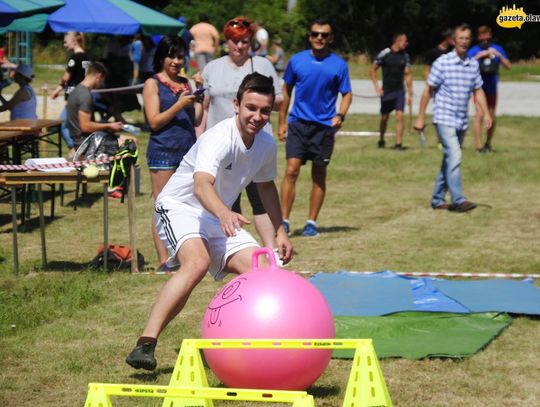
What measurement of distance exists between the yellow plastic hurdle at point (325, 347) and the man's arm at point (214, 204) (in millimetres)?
688

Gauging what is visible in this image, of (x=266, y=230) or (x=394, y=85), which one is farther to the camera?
(x=394, y=85)

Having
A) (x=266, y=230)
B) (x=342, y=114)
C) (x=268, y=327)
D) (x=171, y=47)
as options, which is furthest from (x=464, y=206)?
(x=268, y=327)

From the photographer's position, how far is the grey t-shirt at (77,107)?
41.3 feet

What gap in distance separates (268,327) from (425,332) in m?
2.26

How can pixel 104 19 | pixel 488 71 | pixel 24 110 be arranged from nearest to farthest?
pixel 24 110 → pixel 488 71 → pixel 104 19

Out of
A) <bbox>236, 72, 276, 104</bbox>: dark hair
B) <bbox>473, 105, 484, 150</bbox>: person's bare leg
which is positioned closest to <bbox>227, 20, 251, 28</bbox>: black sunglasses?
<bbox>236, 72, 276, 104</bbox>: dark hair

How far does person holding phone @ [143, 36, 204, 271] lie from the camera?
932 cm

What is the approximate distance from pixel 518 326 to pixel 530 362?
941 mm

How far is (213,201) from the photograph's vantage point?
587cm

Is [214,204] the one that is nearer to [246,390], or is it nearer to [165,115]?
[246,390]

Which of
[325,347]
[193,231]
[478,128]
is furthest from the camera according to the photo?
[478,128]

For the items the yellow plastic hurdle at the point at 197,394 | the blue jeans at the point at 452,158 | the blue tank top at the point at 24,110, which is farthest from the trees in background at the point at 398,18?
the yellow plastic hurdle at the point at 197,394

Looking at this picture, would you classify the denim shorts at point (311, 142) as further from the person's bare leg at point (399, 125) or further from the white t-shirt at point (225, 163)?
the person's bare leg at point (399, 125)

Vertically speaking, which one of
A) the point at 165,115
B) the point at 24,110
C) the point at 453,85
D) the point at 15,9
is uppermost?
the point at 15,9
